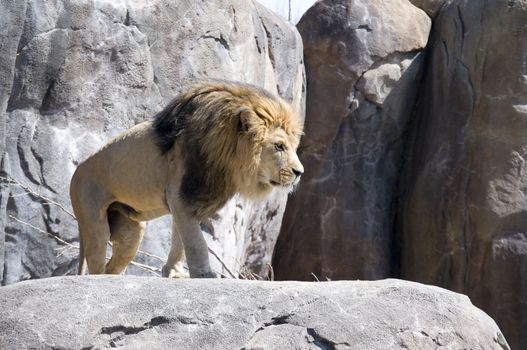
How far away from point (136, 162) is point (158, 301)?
1.61m

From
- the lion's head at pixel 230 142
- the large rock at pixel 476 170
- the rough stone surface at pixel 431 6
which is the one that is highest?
the rough stone surface at pixel 431 6

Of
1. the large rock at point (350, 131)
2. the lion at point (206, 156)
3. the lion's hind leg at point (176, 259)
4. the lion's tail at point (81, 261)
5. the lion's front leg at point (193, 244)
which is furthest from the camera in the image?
the large rock at point (350, 131)

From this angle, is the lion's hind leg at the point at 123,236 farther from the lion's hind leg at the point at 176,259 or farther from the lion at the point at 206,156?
the lion's hind leg at the point at 176,259

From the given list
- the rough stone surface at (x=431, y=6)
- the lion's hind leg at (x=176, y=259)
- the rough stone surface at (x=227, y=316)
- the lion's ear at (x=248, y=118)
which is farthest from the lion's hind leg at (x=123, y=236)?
the rough stone surface at (x=431, y=6)

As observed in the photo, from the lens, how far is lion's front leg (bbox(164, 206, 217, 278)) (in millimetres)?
4535

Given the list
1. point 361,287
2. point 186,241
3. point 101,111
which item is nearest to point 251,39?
point 101,111

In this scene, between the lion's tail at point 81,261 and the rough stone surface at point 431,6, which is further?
the rough stone surface at point 431,6

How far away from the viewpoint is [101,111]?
20.9 feet

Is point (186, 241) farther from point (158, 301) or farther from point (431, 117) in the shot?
point (431, 117)

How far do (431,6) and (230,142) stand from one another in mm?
5035

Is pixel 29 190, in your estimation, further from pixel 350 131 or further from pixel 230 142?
pixel 350 131

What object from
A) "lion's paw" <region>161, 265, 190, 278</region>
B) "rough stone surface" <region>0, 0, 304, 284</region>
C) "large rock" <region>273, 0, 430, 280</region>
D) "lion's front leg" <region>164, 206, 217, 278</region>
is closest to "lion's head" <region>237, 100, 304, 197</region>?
"lion's front leg" <region>164, 206, 217, 278</region>

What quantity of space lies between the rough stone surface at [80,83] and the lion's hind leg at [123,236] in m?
0.82

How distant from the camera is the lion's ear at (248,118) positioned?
472 centimetres
